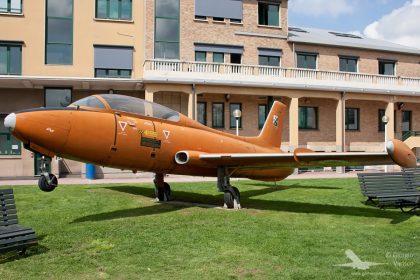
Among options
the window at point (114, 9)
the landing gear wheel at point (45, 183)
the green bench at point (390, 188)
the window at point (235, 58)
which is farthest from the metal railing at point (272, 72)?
the landing gear wheel at point (45, 183)

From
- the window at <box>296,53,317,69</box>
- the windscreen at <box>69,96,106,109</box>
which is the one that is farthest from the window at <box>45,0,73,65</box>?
the windscreen at <box>69,96,106,109</box>

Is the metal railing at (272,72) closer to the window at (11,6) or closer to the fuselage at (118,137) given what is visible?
the window at (11,6)

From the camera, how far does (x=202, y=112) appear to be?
28.0 meters

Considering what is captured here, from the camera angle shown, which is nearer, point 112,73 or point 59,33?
point 59,33

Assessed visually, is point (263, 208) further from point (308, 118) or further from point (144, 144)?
point (308, 118)

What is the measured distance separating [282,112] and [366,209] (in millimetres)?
5955

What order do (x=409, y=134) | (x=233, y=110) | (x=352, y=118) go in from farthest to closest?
(x=409, y=134) → (x=352, y=118) → (x=233, y=110)

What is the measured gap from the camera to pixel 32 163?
78.6ft

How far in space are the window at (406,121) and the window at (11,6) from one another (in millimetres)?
32975

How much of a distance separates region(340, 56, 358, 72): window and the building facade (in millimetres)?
89

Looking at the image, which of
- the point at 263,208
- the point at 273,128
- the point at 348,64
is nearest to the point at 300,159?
the point at 263,208

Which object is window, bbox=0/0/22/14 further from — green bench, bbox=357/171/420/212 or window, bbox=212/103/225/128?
green bench, bbox=357/171/420/212

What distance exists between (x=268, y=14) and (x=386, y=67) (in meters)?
12.8

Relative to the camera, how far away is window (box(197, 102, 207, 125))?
28.0 m
